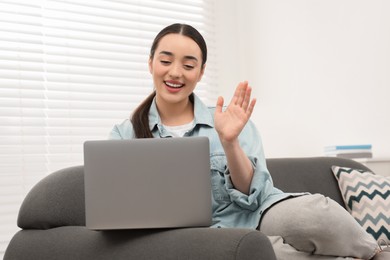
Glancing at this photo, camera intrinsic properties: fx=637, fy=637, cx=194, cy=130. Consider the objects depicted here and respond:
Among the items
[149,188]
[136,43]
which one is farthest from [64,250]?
[136,43]

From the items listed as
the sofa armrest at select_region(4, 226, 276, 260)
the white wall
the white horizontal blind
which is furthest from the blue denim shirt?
the white wall

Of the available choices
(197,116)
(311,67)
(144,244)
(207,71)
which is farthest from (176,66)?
(207,71)

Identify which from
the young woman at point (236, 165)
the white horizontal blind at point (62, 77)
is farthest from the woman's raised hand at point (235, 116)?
the white horizontal blind at point (62, 77)

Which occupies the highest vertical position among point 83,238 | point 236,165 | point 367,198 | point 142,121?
point 142,121

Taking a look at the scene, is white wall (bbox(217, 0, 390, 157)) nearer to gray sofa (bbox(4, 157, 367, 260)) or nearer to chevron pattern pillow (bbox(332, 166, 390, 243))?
chevron pattern pillow (bbox(332, 166, 390, 243))

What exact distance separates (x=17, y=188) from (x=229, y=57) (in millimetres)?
1709

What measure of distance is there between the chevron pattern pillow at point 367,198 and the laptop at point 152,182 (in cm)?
120

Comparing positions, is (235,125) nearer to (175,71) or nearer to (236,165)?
(236,165)

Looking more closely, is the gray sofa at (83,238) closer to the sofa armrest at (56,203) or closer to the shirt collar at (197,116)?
the sofa armrest at (56,203)

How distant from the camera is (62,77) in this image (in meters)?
3.43

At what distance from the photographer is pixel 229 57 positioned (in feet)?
13.9

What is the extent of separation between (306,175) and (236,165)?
2.67 feet

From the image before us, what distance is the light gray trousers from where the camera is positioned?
5.32ft

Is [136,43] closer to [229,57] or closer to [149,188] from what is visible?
[229,57]
